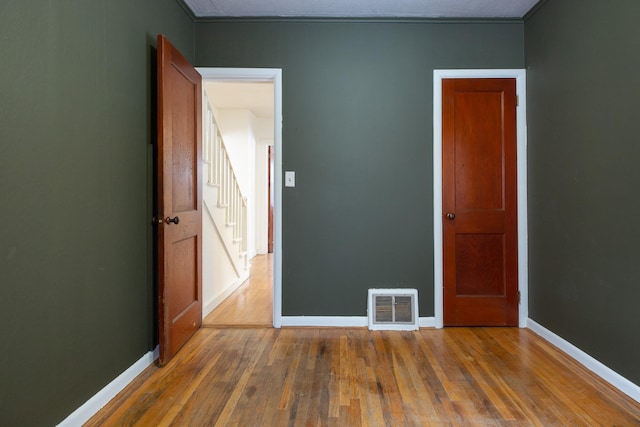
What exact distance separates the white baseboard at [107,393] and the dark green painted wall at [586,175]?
269cm

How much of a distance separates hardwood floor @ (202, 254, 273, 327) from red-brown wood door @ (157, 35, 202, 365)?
28cm

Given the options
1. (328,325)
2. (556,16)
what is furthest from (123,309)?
(556,16)

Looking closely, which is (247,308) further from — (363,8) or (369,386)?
(363,8)

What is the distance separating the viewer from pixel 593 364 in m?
2.08

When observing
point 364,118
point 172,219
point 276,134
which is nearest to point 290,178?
point 276,134

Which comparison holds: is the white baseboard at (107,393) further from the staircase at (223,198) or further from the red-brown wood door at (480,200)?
the red-brown wood door at (480,200)

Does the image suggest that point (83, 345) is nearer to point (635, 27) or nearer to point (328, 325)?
point (328, 325)

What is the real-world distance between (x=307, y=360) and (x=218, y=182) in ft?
6.59

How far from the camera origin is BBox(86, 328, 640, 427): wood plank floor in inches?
64.8

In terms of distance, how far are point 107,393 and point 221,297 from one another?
173 cm

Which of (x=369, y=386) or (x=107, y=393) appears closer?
(x=107, y=393)

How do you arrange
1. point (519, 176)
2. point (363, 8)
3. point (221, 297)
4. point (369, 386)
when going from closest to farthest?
point (369, 386)
point (363, 8)
point (519, 176)
point (221, 297)

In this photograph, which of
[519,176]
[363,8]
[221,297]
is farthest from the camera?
[221,297]

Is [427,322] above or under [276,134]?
under
